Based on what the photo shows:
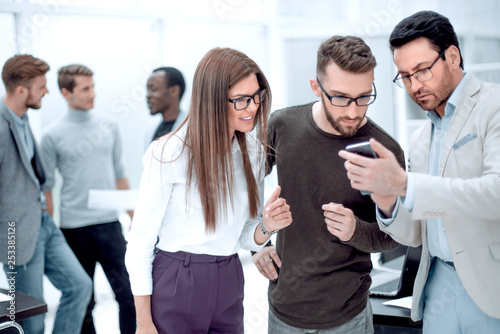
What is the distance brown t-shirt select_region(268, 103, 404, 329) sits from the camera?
5.17 feet

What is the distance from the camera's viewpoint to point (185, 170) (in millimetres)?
1436

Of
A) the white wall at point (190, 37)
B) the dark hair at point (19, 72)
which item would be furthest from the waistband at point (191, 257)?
the white wall at point (190, 37)

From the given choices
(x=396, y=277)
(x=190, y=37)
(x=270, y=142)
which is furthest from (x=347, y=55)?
(x=190, y=37)

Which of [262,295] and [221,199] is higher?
[221,199]

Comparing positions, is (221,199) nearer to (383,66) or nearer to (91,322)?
(91,322)

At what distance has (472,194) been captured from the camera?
1211 mm

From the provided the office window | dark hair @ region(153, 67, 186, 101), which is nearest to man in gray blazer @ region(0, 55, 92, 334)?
the office window

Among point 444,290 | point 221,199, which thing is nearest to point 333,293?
point 444,290

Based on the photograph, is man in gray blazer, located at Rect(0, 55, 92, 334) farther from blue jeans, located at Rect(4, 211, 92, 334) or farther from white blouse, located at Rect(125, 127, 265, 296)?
white blouse, located at Rect(125, 127, 265, 296)

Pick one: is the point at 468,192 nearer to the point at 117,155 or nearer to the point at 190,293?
the point at 190,293

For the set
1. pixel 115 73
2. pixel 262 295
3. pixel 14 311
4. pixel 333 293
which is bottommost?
pixel 262 295

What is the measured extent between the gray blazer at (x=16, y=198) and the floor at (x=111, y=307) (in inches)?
45.4

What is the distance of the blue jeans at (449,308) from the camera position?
1.38 meters

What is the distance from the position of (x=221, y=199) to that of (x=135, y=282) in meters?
0.36
